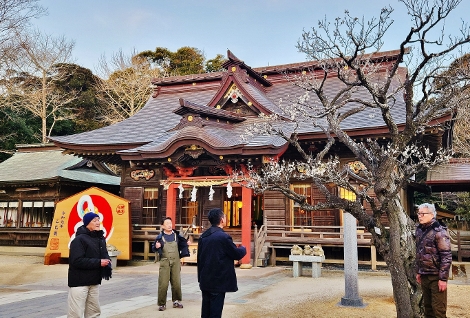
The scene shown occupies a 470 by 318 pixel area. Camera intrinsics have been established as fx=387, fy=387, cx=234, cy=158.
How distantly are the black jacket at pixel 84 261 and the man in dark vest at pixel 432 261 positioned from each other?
169 inches

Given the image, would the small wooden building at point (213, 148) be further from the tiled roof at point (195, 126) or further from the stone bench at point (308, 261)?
the stone bench at point (308, 261)

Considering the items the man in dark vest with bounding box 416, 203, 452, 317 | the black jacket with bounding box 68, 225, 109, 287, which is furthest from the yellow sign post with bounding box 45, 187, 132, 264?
the man in dark vest with bounding box 416, 203, 452, 317

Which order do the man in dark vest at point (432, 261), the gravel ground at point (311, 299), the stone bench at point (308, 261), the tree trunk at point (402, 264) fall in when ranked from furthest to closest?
the stone bench at point (308, 261) < the gravel ground at point (311, 299) < the tree trunk at point (402, 264) < the man in dark vest at point (432, 261)

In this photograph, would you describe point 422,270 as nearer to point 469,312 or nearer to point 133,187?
point 469,312

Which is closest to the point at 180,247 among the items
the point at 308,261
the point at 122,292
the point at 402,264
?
the point at 122,292

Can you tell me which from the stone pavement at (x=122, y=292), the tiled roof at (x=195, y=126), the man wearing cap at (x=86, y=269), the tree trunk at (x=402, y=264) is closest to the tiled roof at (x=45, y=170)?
the tiled roof at (x=195, y=126)

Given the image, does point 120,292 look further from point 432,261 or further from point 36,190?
point 36,190

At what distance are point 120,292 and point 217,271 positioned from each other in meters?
5.38

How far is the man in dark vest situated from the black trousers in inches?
110

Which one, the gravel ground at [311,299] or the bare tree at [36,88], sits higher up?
the bare tree at [36,88]

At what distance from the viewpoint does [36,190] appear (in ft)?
66.0

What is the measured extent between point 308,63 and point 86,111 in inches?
958

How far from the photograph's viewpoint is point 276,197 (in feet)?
50.9

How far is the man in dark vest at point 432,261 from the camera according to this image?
16.5ft
